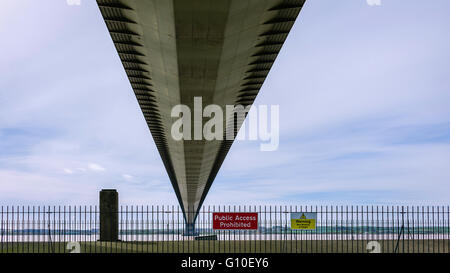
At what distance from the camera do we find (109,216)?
2769 cm

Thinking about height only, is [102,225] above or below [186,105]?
below

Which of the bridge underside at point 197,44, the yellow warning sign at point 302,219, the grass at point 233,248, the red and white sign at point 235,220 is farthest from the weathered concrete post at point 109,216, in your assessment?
the yellow warning sign at point 302,219

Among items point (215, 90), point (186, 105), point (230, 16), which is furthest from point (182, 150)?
point (230, 16)

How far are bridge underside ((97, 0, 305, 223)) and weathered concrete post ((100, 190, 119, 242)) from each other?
21.5 feet

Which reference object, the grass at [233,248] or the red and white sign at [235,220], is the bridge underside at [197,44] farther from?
A: the grass at [233,248]

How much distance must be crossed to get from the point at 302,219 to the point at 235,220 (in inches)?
138

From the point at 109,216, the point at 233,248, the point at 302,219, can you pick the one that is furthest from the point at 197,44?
the point at 109,216

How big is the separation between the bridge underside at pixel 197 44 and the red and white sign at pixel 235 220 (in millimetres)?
2038

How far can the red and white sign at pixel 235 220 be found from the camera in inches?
937

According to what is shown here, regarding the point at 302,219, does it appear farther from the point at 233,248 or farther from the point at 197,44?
the point at 197,44
